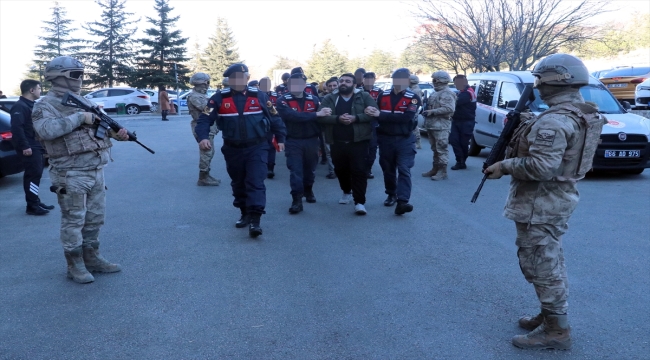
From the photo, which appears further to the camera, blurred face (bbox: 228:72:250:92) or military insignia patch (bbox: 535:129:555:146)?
blurred face (bbox: 228:72:250:92)

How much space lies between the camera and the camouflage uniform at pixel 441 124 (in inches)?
411

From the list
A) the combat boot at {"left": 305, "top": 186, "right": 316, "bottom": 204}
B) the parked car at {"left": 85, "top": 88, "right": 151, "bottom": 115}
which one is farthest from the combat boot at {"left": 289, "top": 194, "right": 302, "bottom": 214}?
the parked car at {"left": 85, "top": 88, "right": 151, "bottom": 115}

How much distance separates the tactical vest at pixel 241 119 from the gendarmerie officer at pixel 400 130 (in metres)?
1.65

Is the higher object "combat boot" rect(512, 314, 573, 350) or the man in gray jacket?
the man in gray jacket

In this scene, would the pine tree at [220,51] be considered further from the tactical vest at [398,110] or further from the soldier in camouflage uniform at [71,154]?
the soldier in camouflage uniform at [71,154]

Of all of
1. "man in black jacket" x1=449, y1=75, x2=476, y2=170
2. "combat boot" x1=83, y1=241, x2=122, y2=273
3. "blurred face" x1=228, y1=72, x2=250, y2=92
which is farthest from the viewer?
"man in black jacket" x1=449, y1=75, x2=476, y2=170

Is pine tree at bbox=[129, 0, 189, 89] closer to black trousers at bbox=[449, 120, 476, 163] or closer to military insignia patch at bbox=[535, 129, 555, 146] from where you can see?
black trousers at bbox=[449, 120, 476, 163]

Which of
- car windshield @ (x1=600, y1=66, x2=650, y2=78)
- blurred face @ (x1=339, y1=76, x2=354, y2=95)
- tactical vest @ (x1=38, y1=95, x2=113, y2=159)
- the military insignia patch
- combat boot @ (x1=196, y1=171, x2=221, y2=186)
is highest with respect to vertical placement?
car windshield @ (x1=600, y1=66, x2=650, y2=78)

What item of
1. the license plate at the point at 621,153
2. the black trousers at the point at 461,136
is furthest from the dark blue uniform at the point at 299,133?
the license plate at the point at 621,153

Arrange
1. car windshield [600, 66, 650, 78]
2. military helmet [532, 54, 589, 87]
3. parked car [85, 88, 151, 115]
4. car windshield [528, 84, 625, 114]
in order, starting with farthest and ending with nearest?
1. parked car [85, 88, 151, 115]
2. car windshield [600, 66, 650, 78]
3. car windshield [528, 84, 625, 114]
4. military helmet [532, 54, 589, 87]

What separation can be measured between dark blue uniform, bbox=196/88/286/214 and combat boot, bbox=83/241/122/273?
1704 mm

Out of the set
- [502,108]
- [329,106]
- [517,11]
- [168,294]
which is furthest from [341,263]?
[517,11]

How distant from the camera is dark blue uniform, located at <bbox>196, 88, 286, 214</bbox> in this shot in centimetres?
659

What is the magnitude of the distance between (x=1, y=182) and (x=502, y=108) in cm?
966
